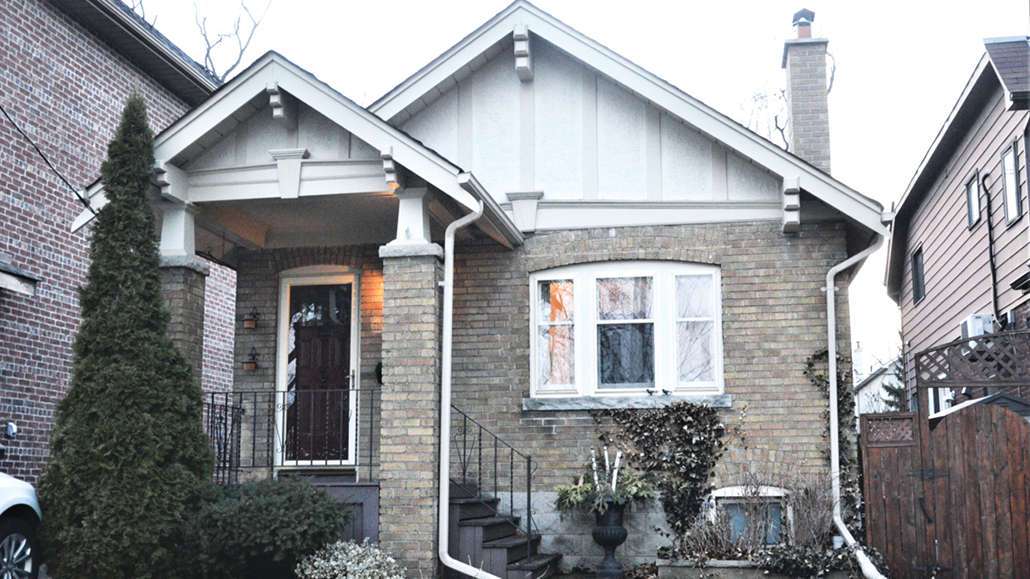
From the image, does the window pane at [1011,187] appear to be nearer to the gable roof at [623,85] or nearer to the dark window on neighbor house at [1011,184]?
the dark window on neighbor house at [1011,184]

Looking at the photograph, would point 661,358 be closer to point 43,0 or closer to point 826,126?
point 826,126

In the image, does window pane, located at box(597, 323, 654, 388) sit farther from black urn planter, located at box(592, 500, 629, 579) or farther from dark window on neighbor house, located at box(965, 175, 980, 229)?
dark window on neighbor house, located at box(965, 175, 980, 229)

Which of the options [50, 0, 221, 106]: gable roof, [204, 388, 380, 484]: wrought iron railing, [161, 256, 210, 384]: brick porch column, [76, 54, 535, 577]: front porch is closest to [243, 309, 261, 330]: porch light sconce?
[76, 54, 535, 577]: front porch

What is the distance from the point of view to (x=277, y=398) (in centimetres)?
1177

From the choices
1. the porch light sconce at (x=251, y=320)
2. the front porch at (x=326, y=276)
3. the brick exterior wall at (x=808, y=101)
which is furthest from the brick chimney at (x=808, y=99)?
the porch light sconce at (x=251, y=320)

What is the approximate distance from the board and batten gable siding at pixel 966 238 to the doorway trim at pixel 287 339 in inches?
317

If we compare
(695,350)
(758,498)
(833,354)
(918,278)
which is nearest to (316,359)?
A: (695,350)

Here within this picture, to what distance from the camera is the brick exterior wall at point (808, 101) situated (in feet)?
37.4

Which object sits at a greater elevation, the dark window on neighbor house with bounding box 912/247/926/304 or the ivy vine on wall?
the dark window on neighbor house with bounding box 912/247/926/304

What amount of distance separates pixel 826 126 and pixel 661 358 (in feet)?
10.6

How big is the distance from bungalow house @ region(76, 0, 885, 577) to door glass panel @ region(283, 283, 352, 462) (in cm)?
3

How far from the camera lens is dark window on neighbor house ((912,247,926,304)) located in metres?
20.1

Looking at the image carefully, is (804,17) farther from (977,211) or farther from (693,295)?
(977,211)

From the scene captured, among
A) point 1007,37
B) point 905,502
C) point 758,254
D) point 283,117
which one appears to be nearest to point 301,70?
point 283,117
